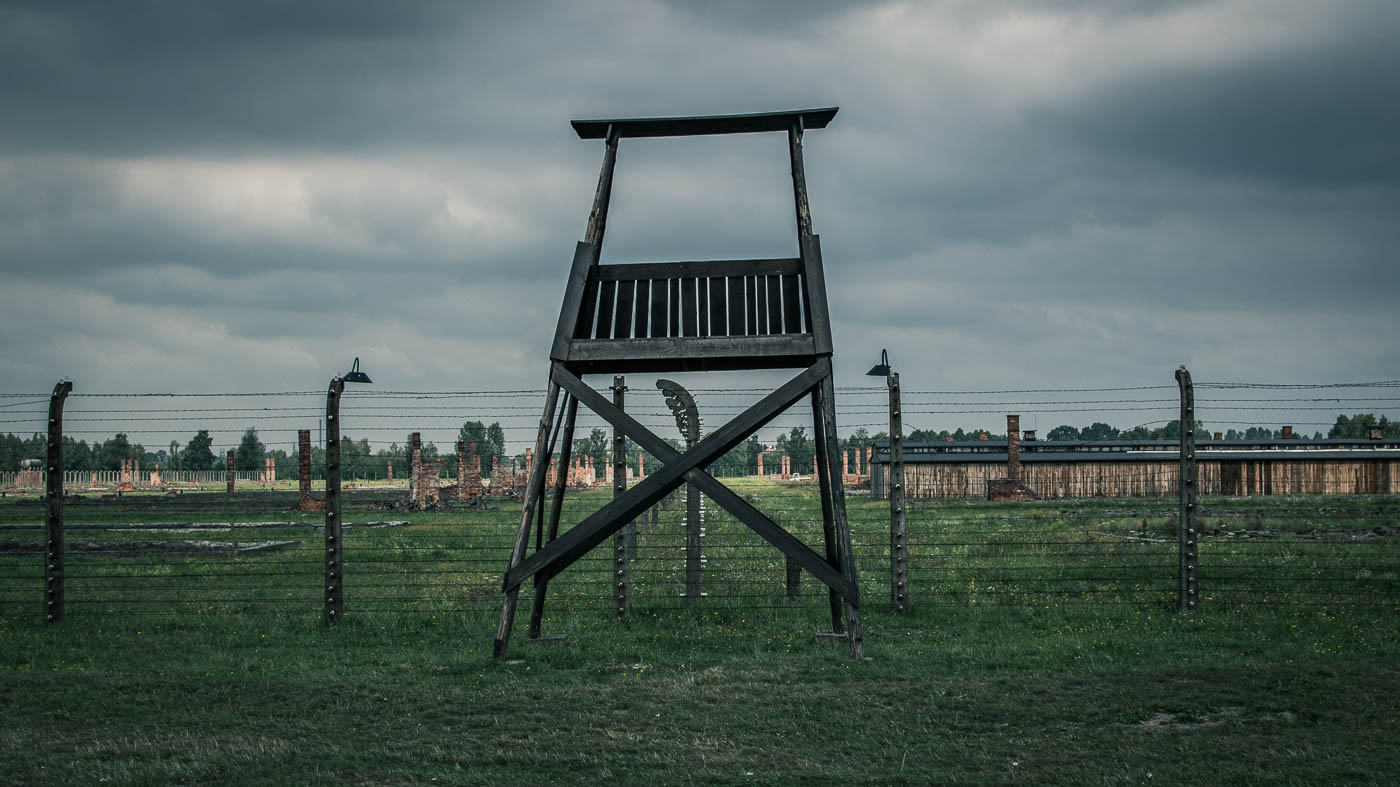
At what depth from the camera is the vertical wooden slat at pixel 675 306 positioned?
9.76 metres

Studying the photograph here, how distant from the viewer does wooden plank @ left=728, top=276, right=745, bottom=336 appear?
31.7ft

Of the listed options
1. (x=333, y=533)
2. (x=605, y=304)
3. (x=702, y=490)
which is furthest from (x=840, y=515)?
(x=333, y=533)

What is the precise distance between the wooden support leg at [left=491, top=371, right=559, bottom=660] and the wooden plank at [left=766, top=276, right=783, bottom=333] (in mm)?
2071

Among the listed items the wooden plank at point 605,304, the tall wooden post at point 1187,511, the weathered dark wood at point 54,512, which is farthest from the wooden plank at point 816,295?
the weathered dark wood at point 54,512

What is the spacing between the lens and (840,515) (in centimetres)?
904

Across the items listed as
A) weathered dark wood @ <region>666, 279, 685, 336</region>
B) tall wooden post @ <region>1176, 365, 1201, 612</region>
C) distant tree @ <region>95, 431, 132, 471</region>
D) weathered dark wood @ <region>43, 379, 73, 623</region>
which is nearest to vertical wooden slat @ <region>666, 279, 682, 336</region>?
weathered dark wood @ <region>666, 279, 685, 336</region>

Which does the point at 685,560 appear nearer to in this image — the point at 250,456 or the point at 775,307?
the point at 775,307

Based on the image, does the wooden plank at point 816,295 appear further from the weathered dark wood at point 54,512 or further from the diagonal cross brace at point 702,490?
the weathered dark wood at point 54,512

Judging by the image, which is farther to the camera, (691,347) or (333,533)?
(333,533)

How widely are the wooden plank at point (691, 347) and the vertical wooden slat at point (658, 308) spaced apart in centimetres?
11

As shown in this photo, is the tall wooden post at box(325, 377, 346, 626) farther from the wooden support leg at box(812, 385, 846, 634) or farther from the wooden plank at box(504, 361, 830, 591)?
the wooden support leg at box(812, 385, 846, 634)

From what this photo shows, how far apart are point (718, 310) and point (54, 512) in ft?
25.0

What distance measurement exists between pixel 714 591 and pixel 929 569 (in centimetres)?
431

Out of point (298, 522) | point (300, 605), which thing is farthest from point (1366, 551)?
point (298, 522)
